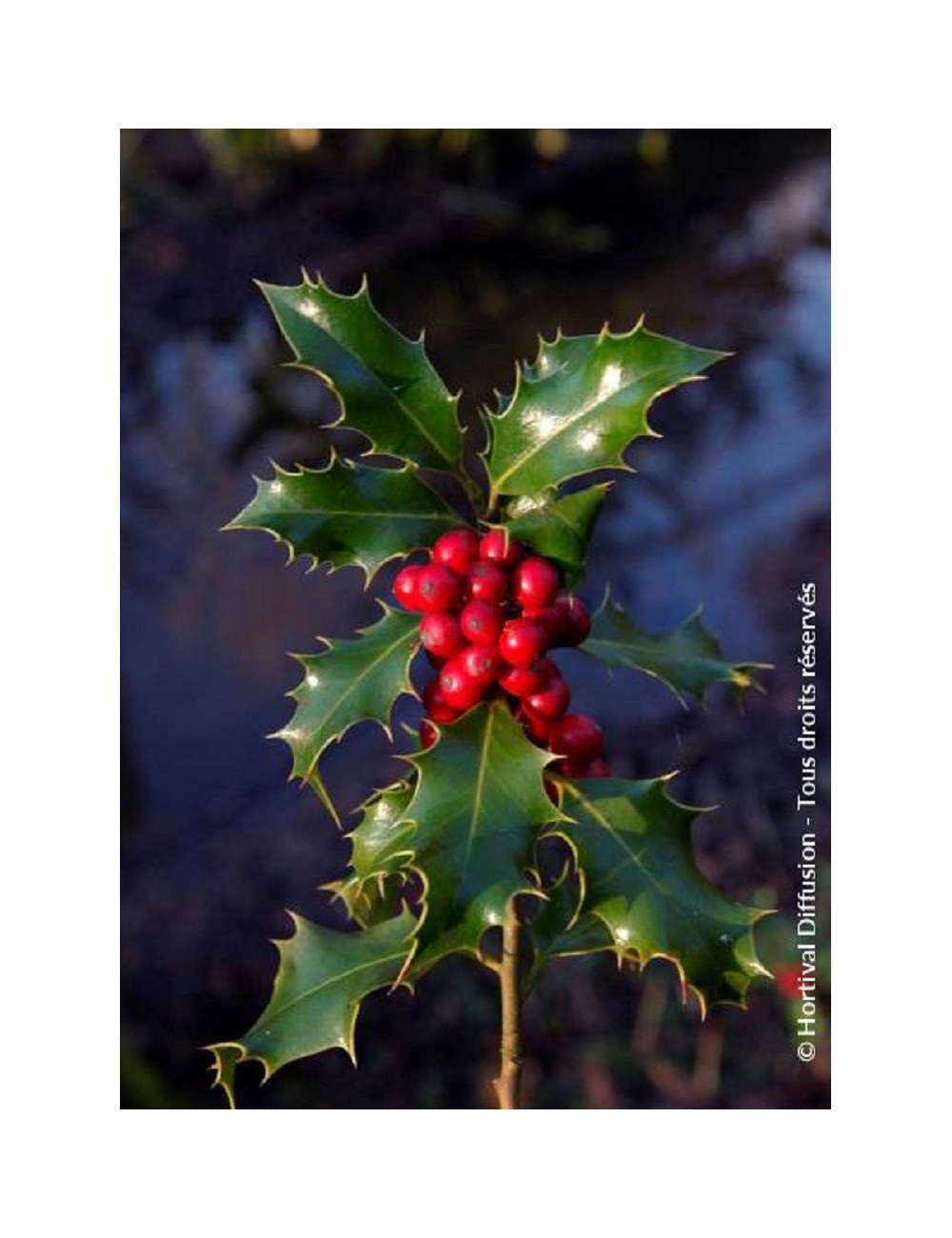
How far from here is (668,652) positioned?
1.28 meters

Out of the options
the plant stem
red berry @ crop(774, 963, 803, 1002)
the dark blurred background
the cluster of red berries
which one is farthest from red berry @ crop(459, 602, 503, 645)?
the dark blurred background

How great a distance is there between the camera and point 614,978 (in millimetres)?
2463

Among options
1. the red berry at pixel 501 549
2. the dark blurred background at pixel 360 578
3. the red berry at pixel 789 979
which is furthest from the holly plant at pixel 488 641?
the dark blurred background at pixel 360 578

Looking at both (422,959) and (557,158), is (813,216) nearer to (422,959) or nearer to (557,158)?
(557,158)

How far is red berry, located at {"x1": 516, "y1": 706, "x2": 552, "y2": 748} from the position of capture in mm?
1159

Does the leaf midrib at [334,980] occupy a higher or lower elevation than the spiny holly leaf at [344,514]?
lower

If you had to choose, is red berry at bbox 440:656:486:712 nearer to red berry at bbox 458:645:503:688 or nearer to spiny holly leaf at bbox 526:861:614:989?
red berry at bbox 458:645:503:688

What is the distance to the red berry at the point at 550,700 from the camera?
1142mm

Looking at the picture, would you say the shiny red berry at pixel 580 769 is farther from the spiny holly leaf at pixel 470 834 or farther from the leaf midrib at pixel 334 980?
the leaf midrib at pixel 334 980

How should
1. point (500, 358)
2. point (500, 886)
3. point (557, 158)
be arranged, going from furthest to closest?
1. point (500, 358)
2. point (557, 158)
3. point (500, 886)

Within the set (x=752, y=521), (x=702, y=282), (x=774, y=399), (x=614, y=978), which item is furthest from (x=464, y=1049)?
(x=702, y=282)

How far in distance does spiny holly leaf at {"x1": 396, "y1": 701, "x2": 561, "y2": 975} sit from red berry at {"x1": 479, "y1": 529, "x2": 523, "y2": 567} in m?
0.15

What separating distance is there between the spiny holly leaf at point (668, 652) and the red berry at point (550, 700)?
0.10 metres

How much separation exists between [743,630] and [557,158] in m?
0.82
